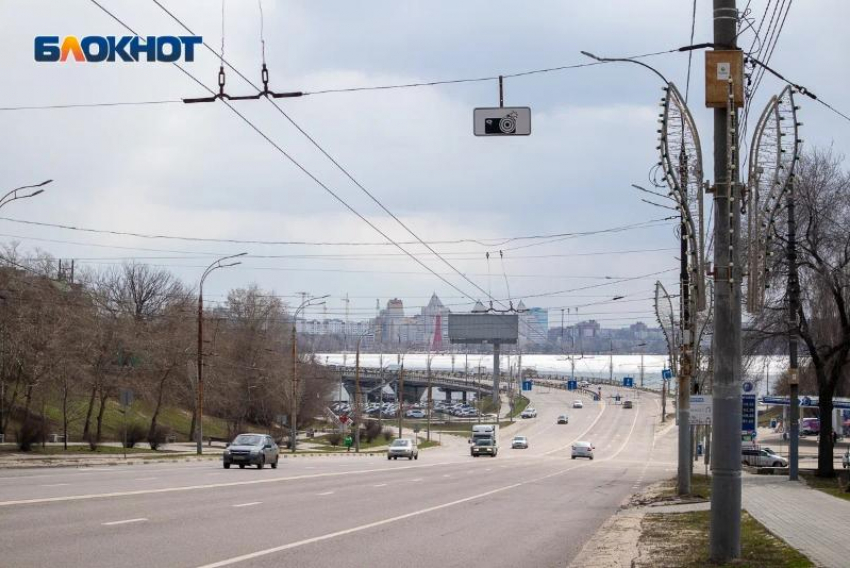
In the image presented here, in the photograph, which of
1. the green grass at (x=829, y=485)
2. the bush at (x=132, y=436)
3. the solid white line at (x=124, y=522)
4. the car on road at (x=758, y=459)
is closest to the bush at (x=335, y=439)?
the bush at (x=132, y=436)

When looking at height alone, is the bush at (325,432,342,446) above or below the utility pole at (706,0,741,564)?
below

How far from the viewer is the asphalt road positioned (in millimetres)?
14469

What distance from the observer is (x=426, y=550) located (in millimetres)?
16281

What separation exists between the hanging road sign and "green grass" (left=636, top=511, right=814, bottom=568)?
6926 millimetres

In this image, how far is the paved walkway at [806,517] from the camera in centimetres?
1529

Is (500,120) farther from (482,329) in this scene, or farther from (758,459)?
(482,329)

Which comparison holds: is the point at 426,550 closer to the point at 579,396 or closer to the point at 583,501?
the point at 583,501

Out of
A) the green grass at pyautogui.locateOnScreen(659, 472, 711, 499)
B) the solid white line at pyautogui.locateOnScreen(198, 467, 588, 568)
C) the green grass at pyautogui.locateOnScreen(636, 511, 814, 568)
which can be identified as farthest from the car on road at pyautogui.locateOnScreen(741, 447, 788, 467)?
the green grass at pyautogui.locateOnScreen(636, 511, 814, 568)

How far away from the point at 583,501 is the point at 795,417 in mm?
12243

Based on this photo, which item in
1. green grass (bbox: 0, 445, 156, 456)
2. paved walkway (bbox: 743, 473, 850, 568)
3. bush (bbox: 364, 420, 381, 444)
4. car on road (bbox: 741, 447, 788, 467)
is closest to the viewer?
paved walkway (bbox: 743, 473, 850, 568)

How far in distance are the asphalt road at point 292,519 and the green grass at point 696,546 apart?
4.00ft

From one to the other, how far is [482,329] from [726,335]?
170183mm

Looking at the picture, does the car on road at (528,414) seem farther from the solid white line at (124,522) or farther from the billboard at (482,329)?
the solid white line at (124,522)

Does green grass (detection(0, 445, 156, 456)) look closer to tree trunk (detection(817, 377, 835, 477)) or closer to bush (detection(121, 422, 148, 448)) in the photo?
bush (detection(121, 422, 148, 448))
